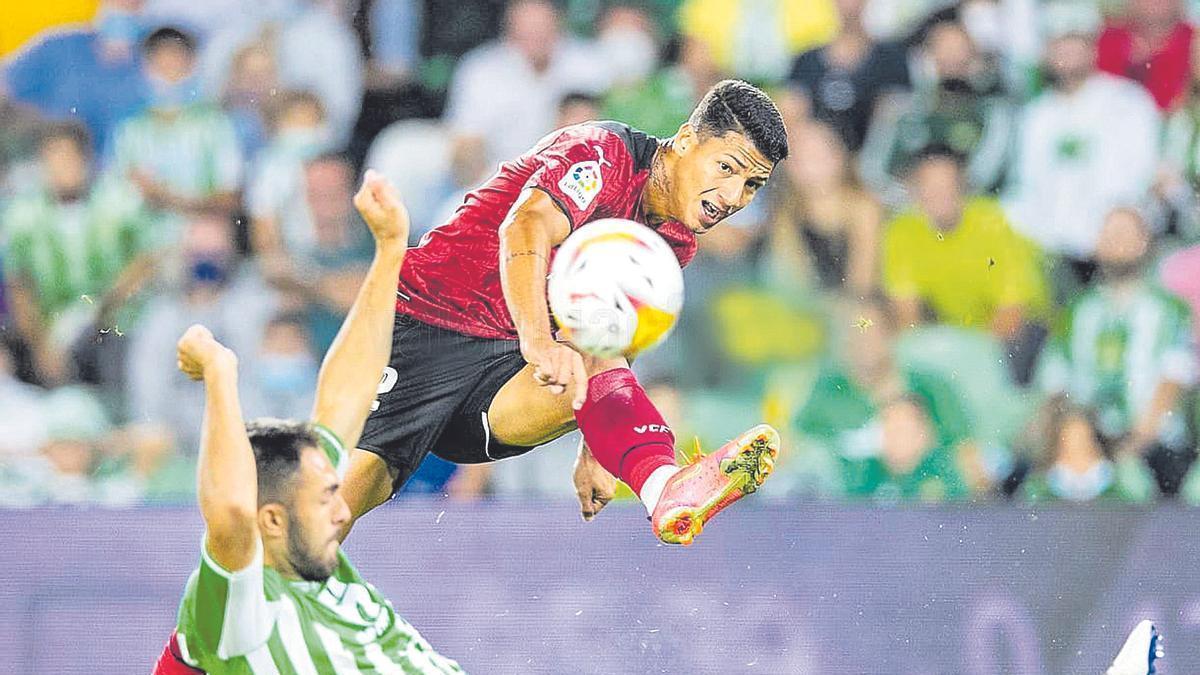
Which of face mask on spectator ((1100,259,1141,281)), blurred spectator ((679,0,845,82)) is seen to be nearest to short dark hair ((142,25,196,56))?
blurred spectator ((679,0,845,82))

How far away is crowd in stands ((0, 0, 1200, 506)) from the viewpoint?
5602mm

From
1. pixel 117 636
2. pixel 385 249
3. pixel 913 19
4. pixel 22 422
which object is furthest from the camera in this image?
pixel 913 19

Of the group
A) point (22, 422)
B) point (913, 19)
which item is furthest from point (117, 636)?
point (913, 19)

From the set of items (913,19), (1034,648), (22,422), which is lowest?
(1034,648)

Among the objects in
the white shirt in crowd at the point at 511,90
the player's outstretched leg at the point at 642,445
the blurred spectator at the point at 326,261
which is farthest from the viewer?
the white shirt in crowd at the point at 511,90

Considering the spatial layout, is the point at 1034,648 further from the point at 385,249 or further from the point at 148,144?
the point at 148,144

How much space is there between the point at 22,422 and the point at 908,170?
318 centimetres

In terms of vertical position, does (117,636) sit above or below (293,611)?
below

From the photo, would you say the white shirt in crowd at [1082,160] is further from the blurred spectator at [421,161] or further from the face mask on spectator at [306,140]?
the face mask on spectator at [306,140]

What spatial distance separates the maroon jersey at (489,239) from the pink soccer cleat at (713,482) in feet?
2.11

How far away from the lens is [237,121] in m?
5.91

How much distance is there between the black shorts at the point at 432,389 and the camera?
417 cm

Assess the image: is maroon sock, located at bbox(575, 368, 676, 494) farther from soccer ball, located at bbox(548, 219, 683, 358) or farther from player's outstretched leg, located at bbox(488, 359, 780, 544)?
soccer ball, located at bbox(548, 219, 683, 358)

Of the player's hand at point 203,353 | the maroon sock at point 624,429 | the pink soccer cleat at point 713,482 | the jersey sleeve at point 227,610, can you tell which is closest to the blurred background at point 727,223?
the maroon sock at point 624,429
